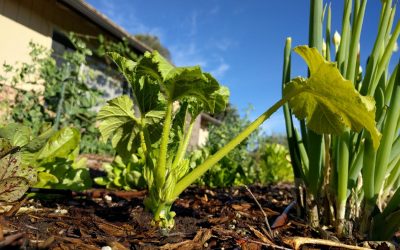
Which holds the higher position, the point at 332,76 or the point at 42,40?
the point at 42,40

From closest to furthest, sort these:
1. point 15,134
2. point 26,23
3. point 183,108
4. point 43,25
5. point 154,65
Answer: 1. point 154,65
2. point 183,108
3. point 15,134
4. point 26,23
5. point 43,25

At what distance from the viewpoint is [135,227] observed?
115 centimetres

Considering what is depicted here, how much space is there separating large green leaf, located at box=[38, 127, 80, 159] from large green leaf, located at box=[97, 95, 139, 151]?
0.33 meters

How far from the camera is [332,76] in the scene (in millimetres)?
938

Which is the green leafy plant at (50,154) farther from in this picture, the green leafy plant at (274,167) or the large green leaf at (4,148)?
the green leafy plant at (274,167)

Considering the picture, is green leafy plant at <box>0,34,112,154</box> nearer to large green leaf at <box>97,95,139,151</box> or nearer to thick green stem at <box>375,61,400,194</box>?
large green leaf at <box>97,95,139,151</box>

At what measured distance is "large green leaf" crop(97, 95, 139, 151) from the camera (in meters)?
1.28

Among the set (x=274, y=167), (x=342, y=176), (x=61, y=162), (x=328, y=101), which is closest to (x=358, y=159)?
(x=342, y=176)

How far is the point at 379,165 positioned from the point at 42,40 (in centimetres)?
595

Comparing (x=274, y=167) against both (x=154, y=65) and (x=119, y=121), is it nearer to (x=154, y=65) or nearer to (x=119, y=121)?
(x=119, y=121)

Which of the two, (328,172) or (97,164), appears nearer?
(328,172)

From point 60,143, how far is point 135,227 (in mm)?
681

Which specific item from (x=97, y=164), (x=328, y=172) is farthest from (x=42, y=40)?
(x=328, y=172)

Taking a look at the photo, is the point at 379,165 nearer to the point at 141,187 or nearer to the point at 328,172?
the point at 328,172
